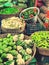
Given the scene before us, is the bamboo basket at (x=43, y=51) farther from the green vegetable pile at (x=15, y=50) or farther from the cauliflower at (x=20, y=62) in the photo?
the cauliflower at (x=20, y=62)

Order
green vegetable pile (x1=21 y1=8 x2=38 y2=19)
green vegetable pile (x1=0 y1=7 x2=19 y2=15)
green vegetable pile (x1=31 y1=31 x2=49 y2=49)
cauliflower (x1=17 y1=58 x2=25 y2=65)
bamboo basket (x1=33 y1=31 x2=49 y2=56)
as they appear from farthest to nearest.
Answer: green vegetable pile (x1=0 y1=7 x2=19 y2=15), green vegetable pile (x1=21 y1=8 x2=38 y2=19), green vegetable pile (x1=31 y1=31 x2=49 y2=49), bamboo basket (x1=33 y1=31 x2=49 y2=56), cauliflower (x1=17 y1=58 x2=25 y2=65)

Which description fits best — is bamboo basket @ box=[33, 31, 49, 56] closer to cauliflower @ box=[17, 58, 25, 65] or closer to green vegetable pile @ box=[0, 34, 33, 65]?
green vegetable pile @ box=[0, 34, 33, 65]

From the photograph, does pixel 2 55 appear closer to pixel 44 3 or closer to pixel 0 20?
pixel 0 20

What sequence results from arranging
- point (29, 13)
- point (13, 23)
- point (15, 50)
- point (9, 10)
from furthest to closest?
point (9, 10)
point (29, 13)
point (13, 23)
point (15, 50)

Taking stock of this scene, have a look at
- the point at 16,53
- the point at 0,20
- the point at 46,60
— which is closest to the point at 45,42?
the point at 46,60

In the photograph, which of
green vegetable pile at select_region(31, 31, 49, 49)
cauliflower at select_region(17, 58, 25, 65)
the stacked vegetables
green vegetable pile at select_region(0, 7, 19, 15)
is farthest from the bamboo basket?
green vegetable pile at select_region(0, 7, 19, 15)

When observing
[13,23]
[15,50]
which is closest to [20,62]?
[15,50]

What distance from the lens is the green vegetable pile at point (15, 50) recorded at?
13.6 feet

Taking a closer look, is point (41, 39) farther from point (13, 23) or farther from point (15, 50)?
point (13, 23)

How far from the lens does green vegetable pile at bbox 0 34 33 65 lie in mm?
4139

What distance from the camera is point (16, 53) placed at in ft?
14.1

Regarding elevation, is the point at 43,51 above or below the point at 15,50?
below

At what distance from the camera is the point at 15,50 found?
442 centimetres

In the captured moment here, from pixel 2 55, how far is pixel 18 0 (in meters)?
4.28
